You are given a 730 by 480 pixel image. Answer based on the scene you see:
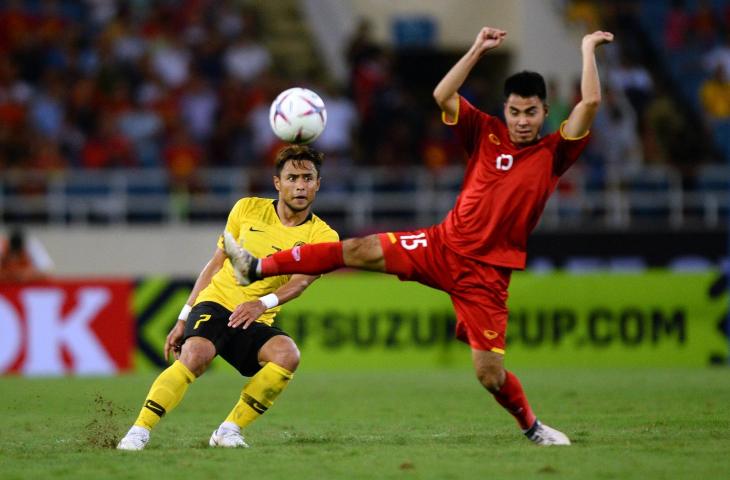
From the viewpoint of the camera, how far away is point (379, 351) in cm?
1878

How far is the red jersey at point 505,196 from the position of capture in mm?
8789

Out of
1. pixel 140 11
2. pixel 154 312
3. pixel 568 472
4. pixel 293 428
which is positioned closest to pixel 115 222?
pixel 154 312

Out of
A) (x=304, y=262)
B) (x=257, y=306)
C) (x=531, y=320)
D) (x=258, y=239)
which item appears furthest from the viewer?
(x=531, y=320)

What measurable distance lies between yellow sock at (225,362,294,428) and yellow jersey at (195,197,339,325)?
19.1 inches

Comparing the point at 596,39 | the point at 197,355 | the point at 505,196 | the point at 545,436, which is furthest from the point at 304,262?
the point at 596,39

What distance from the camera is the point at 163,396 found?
8766 mm

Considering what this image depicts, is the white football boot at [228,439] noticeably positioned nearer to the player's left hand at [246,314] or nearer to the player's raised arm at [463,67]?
the player's left hand at [246,314]

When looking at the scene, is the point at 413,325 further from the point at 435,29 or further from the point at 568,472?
the point at 568,472

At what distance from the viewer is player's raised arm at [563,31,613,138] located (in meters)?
8.55

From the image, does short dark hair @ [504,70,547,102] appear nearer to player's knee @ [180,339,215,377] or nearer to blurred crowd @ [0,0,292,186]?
player's knee @ [180,339,215,377]

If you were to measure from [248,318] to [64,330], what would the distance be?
34.0 feet

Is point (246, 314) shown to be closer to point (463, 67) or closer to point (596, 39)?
point (463, 67)

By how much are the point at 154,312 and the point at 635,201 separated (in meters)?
7.74

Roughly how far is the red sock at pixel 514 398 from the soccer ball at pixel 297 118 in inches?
91.1
